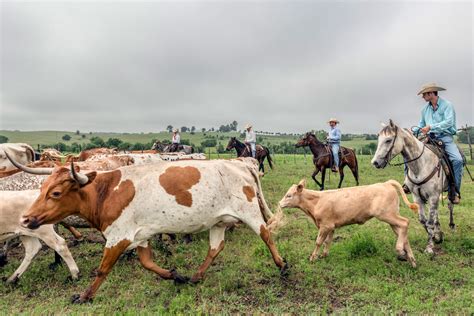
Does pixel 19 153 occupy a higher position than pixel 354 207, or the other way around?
pixel 19 153

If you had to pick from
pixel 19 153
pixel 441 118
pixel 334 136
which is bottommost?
pixel 19 153

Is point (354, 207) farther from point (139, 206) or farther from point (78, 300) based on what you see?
point (78, 300)

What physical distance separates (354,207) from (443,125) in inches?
107

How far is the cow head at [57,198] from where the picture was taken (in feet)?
14.1

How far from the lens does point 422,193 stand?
6.88m

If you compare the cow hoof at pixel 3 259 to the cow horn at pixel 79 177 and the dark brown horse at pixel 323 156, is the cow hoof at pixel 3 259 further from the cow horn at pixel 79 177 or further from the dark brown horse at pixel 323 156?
the dark brown horse at pixel 323 156

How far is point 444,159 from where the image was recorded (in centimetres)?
701

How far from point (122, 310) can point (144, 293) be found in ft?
1.81

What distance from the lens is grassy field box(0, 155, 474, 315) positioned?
4430 millimetres

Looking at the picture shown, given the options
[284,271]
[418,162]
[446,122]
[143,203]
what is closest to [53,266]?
[143,203]

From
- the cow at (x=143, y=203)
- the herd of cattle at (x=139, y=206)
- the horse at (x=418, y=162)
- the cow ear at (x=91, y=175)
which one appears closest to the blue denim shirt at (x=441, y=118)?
the horse at (x=418, y=162)

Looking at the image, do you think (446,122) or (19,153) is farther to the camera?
(19,153)

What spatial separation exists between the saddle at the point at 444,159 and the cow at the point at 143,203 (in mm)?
4246

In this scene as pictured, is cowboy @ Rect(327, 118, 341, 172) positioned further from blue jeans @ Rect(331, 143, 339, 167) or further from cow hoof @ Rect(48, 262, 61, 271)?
cow hoof @ Rect(48, 262, 61, 271)
